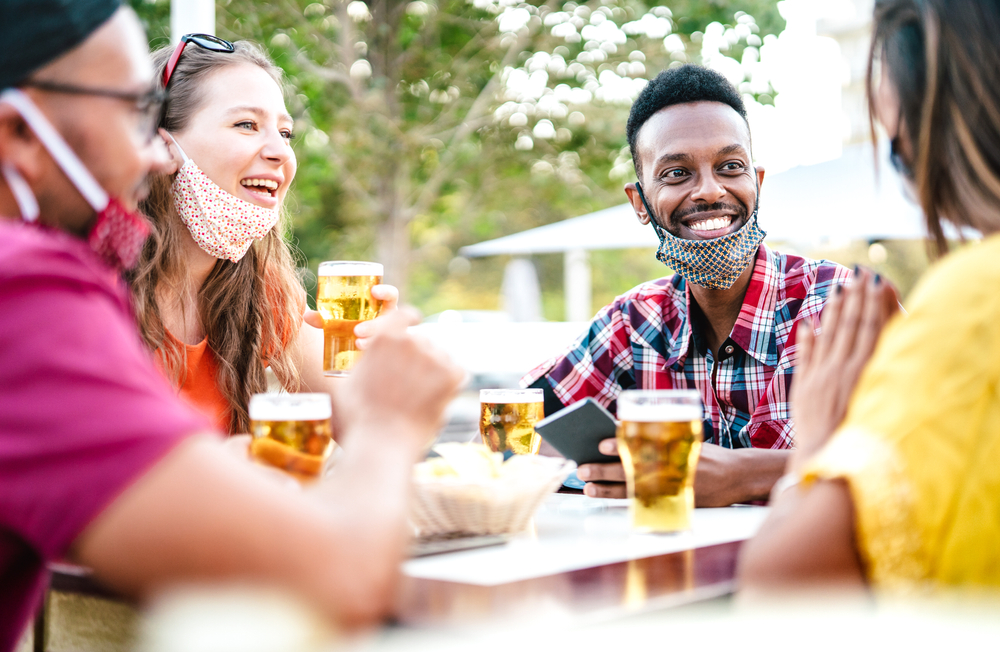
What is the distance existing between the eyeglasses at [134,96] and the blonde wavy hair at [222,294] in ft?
5.04

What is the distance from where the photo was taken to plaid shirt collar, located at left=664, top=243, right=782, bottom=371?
3240 millimetres

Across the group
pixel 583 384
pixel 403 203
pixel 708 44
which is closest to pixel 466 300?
pixel 403 203

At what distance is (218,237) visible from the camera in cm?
318

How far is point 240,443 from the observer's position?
212cm

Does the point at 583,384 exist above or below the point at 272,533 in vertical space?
above

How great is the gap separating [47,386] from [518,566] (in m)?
0.92

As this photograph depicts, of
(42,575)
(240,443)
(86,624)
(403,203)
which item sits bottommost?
(86,624)

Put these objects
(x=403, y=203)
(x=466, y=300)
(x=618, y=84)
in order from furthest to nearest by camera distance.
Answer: (x=466, y=300)
(x=403, y=203)
(x=618, y=84)

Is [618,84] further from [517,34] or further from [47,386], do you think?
[47,386]

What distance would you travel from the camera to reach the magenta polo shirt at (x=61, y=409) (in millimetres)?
1089

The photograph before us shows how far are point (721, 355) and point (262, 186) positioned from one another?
5.84 feet

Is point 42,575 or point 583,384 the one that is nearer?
point 42,575

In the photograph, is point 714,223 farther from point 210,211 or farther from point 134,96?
point 134,96

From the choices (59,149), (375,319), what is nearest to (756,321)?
(375,319)
